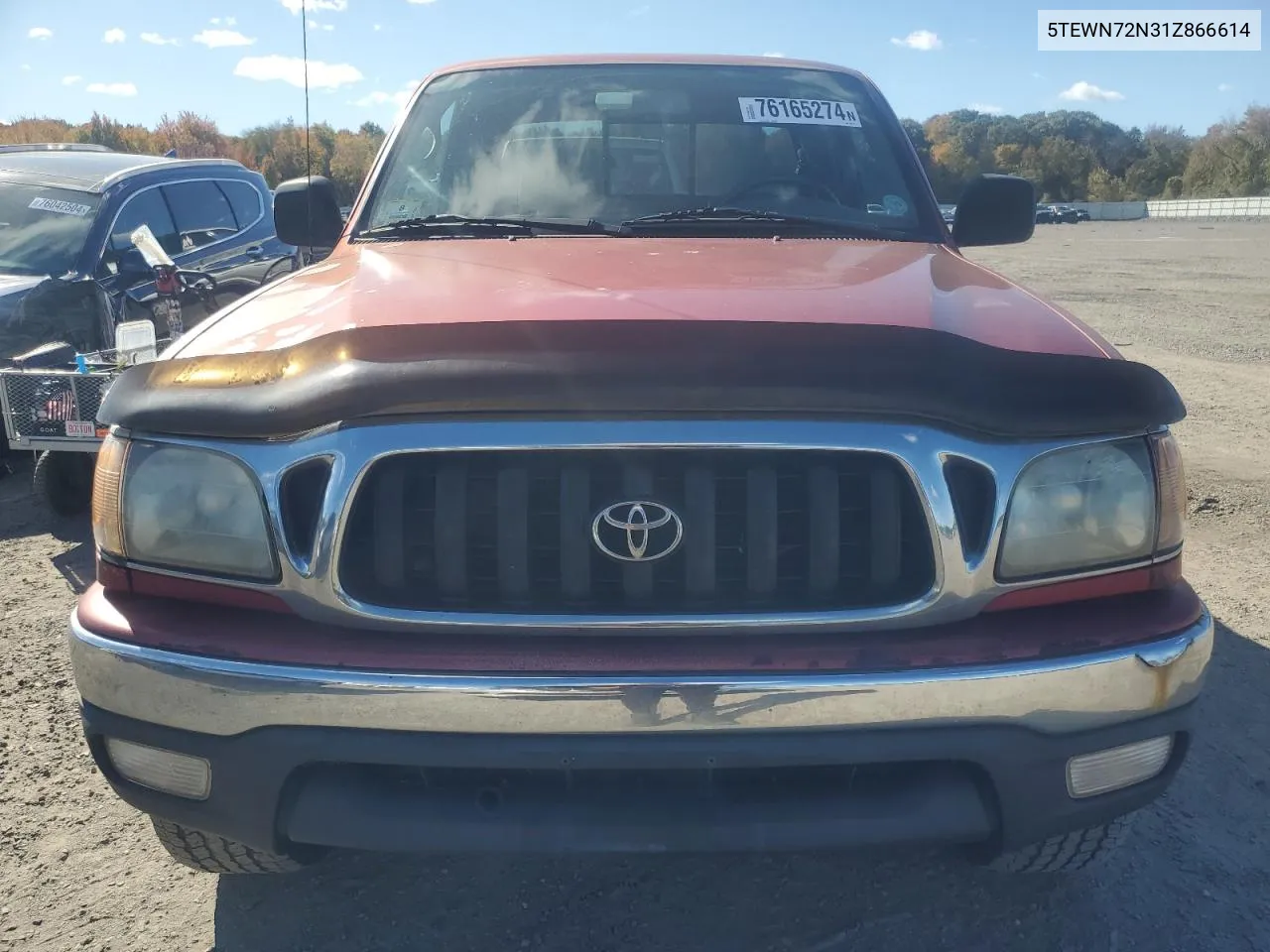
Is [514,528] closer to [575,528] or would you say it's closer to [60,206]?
[575,528]

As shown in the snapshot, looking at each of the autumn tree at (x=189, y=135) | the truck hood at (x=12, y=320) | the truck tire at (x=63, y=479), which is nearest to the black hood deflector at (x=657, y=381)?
the truck tire at (x=63, y=479)

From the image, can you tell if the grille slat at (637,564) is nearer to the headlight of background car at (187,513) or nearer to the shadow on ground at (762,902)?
the headlight of background car at (187,513)

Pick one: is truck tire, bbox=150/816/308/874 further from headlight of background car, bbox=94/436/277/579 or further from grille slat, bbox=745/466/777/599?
grille slat, bbox=745/466/777/599

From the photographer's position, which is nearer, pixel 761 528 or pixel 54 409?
pixel 761 528

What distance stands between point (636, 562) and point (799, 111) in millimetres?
2020

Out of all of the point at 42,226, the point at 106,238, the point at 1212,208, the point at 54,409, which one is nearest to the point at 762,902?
the point at 54,409

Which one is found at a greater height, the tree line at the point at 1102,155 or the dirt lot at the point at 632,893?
the tree line at the point at 1102,155

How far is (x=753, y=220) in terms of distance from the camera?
2.87 m

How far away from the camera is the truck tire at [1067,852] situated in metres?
2.14

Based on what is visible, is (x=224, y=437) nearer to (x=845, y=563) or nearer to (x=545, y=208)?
(x=845, y=563)

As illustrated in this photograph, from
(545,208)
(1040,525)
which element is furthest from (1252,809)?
(545,208)

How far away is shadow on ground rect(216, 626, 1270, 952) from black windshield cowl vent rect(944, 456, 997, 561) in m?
0.96

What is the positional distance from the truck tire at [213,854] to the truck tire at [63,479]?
12.0ft

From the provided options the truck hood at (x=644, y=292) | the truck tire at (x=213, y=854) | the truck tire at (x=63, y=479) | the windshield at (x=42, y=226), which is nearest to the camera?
the truck hood at (x=644, y=292)
